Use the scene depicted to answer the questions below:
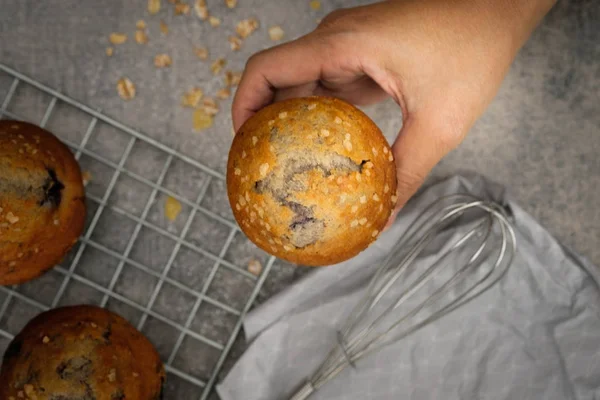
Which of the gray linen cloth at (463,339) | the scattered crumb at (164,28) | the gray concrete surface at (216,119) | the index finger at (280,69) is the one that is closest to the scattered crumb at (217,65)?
the gray concrete surface at (216,119)

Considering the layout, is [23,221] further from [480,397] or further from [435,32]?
[480,397]

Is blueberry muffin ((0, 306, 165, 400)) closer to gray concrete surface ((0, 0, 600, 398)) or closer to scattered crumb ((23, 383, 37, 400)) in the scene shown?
scattered crumb ((23, 383, 37, 400))

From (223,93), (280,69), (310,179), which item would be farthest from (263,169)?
(223,93)

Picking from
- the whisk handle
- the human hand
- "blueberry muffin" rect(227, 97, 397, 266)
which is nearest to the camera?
"blueberry muffin" rect(227, 97, 397, 266)

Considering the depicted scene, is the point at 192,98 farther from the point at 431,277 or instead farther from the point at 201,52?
the point at 431,277

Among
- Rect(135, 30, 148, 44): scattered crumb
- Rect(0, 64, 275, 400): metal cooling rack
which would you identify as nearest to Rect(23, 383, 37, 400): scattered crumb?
Rect(0, 64, 275, 400): metal cooling rack

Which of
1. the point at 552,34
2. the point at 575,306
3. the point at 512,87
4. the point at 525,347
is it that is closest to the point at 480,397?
the point at 525,347
